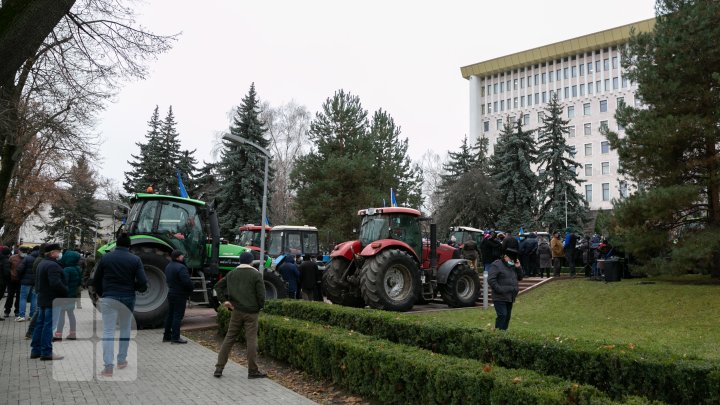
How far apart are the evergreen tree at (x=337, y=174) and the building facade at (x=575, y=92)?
144 ft

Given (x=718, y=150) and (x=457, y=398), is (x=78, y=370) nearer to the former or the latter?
(x=457, y=398)

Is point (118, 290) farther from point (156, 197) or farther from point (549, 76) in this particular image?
point (549, 76)

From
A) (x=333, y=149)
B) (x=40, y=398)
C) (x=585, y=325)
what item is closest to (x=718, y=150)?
(x=585, y=325)

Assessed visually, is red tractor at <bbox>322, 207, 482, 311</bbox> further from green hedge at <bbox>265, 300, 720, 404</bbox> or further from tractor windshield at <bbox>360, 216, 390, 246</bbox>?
green hedge at <bbox>265, 300, 720, 404</bbox>

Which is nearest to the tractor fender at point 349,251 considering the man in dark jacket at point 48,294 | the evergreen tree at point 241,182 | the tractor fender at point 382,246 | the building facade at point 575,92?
the tractor fender at point 382,246

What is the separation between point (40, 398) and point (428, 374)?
470 centimetres

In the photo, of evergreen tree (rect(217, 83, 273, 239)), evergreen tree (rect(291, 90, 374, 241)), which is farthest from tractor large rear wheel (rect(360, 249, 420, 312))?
evergreen tree (rect(217, 83, 273, 239))

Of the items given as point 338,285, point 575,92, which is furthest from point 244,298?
point 575,92

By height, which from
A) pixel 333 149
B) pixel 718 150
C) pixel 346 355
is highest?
pixel 333 149

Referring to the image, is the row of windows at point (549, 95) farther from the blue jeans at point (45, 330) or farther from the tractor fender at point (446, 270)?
the blue jeans at point (45, 330)

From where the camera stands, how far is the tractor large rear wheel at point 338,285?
14.3m

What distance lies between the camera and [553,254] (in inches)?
811

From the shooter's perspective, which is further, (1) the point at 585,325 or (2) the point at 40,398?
(1) the point at 585,325

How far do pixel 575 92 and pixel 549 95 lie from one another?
153 inches
